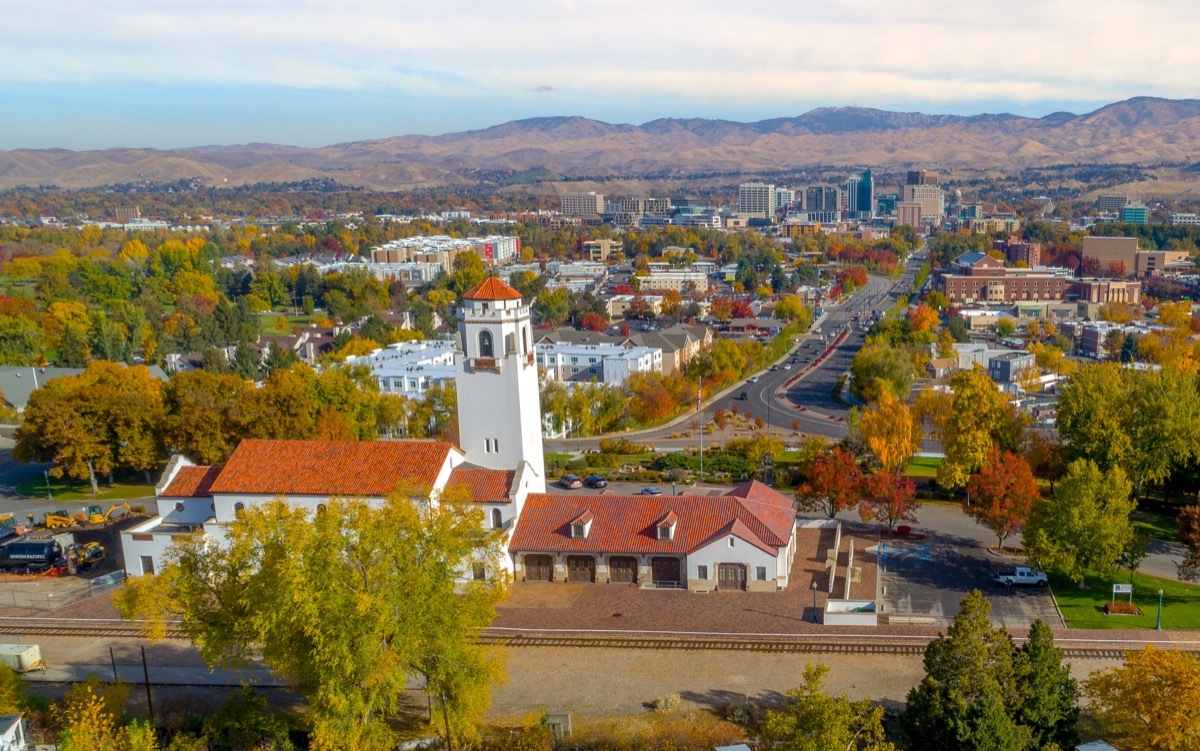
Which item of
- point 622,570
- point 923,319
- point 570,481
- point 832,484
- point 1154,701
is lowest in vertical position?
point 570,481

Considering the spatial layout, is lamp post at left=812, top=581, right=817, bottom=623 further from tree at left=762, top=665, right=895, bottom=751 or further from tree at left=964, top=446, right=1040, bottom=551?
tree at left=762, top=665, right=895, bottom=751

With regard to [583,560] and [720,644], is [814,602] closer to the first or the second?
[720,644]

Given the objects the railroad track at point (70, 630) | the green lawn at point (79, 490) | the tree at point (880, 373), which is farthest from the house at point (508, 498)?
the tree at point (880, 373)

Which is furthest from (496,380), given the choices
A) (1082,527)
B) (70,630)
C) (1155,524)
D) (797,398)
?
(797,398)

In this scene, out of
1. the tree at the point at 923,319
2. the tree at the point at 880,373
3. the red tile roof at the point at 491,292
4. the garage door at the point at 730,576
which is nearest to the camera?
the garage door at the point at 730,576

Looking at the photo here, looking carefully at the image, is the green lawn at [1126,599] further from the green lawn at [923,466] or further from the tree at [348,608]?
the tree at [348,608]

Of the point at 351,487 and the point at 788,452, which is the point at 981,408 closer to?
the point at 788,452

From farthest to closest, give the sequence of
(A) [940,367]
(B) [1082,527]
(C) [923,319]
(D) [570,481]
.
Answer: (C) [923,319], (A) [940,367], (D) [570,481], (B) [1082,527]
